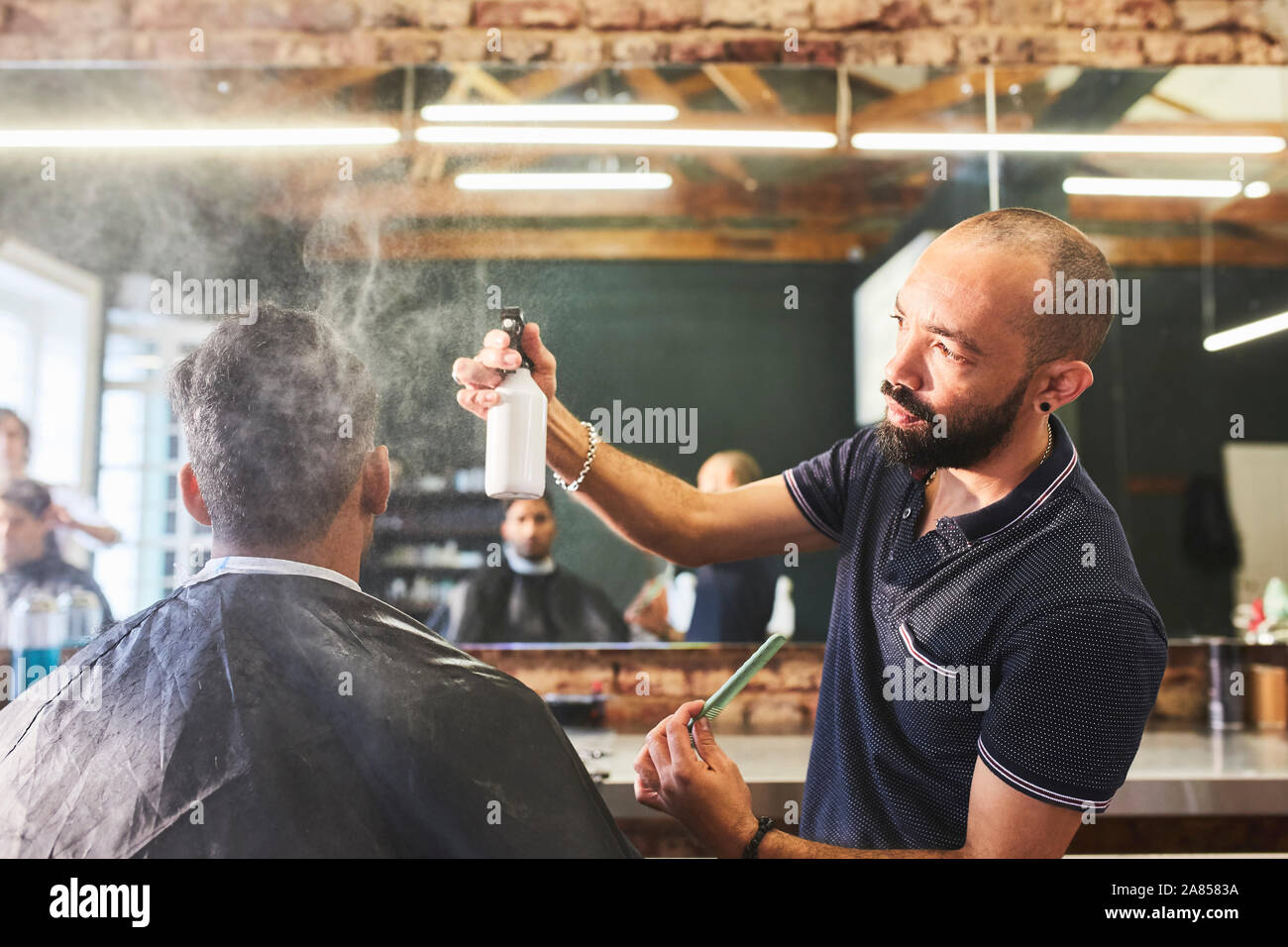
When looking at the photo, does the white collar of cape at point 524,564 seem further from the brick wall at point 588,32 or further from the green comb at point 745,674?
the brick wall at point 588,32

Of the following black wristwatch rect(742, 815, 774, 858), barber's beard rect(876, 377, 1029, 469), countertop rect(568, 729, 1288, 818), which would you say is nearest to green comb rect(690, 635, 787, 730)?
black wristwatch rect(742, 815, 774, 858)

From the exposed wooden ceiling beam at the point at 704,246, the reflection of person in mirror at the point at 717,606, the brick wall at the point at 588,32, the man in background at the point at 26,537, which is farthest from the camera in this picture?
the brick wall at the point at 588,32

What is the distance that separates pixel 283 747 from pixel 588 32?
2156 mm

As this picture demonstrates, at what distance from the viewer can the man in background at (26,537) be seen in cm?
196

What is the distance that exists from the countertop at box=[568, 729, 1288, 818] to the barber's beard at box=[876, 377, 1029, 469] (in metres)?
0.71

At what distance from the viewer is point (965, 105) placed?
2.37 meters

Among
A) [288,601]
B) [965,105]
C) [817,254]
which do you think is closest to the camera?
[288,601]

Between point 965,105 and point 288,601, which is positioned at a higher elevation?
point 965,105

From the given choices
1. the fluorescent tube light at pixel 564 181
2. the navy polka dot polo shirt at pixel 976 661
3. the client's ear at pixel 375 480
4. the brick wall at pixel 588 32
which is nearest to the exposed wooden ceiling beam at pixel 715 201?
the fluorescent tube light at pixel 564 181

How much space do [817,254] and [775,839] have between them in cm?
152

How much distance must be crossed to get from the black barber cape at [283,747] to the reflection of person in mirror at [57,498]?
1011 millimetres
